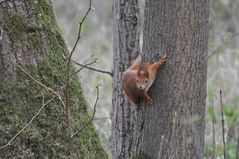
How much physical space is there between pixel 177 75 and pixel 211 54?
1750 millimetres

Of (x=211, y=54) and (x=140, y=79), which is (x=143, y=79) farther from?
(x=211, y=54)

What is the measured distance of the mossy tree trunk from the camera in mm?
2402

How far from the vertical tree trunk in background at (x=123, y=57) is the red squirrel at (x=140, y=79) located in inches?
29.7

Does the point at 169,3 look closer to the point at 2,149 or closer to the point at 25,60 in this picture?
the point at 25,60

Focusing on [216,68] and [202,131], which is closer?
[202,131]

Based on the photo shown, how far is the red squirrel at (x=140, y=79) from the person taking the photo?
2307 mm

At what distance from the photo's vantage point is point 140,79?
2.32 m

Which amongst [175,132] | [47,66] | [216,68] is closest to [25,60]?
[47,66]

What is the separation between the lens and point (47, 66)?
8.33 ft

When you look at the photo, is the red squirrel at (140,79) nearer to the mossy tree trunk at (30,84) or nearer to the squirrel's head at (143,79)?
the squirrel's head at (143,79)

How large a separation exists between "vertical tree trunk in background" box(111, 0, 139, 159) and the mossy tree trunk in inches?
23.7

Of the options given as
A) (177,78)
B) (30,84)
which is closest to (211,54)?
(177,78)

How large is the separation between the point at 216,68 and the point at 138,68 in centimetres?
461

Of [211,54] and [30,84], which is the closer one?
[30,84]
